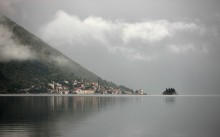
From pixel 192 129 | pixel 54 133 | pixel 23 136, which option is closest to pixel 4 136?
pixel 23 136

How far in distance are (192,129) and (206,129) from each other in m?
1.82

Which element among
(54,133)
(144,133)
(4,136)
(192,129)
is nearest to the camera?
(4,136)

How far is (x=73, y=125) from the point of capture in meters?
43.0

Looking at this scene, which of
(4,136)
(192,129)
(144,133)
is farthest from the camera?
(192,129)

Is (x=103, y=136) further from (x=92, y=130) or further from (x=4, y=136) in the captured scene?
(x=4, y=136)

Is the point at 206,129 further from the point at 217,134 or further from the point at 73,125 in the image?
the point at 73,125

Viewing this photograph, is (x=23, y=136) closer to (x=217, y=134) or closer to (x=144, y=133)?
(x=144, y=133)

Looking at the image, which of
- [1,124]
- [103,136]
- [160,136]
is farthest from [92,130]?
[1,124]

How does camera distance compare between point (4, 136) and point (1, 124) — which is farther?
point (1, 124)

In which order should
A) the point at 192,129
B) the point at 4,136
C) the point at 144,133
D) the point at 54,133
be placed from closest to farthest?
the point at 4,136 → the point at 54,133 → the point at 144,133 → the point at 192,129

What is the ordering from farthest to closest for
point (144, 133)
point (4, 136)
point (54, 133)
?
1. point (144, 133)
2. point (54, 133)
3. point (4, 136)

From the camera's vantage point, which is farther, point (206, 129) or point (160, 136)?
A: point (206, 129)

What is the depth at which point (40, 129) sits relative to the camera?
127 feet

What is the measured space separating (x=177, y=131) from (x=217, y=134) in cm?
471
